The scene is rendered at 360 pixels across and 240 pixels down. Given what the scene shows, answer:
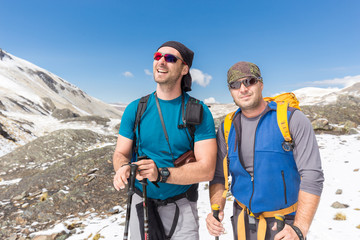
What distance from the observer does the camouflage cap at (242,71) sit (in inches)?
106

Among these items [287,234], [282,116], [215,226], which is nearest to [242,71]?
[282,116]

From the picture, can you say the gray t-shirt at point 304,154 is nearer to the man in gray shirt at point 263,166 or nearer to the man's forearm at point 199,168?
the man in gray shirt at point 263,166

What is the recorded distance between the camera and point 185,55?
3164 millimetres

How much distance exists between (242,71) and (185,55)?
2.92 ft

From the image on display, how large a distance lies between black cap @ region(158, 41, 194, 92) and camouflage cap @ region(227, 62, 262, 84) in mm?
674

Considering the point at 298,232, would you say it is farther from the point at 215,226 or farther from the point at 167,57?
the point at 167,57

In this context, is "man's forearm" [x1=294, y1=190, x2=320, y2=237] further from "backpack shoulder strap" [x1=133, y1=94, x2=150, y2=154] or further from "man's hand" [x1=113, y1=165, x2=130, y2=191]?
"backpack shoulder strap" [x1=133, y1=94, x2=150, y2=154]

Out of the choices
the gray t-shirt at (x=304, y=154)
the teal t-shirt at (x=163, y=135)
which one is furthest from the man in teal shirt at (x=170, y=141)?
the gray t-shirt at (x=304, y=154)

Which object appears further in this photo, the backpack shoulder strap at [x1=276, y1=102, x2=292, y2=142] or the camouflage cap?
the camouflage cap

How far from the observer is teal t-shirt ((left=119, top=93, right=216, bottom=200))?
9.30 ft

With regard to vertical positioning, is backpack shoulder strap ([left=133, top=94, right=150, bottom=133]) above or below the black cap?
below

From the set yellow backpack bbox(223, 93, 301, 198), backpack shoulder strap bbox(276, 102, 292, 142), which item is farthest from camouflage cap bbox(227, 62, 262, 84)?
backpack shoulder strap bbox(276, 102, 292, 142)

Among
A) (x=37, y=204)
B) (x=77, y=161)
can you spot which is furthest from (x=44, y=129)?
(x=37, y=204)

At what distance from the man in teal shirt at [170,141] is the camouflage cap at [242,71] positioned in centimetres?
54
